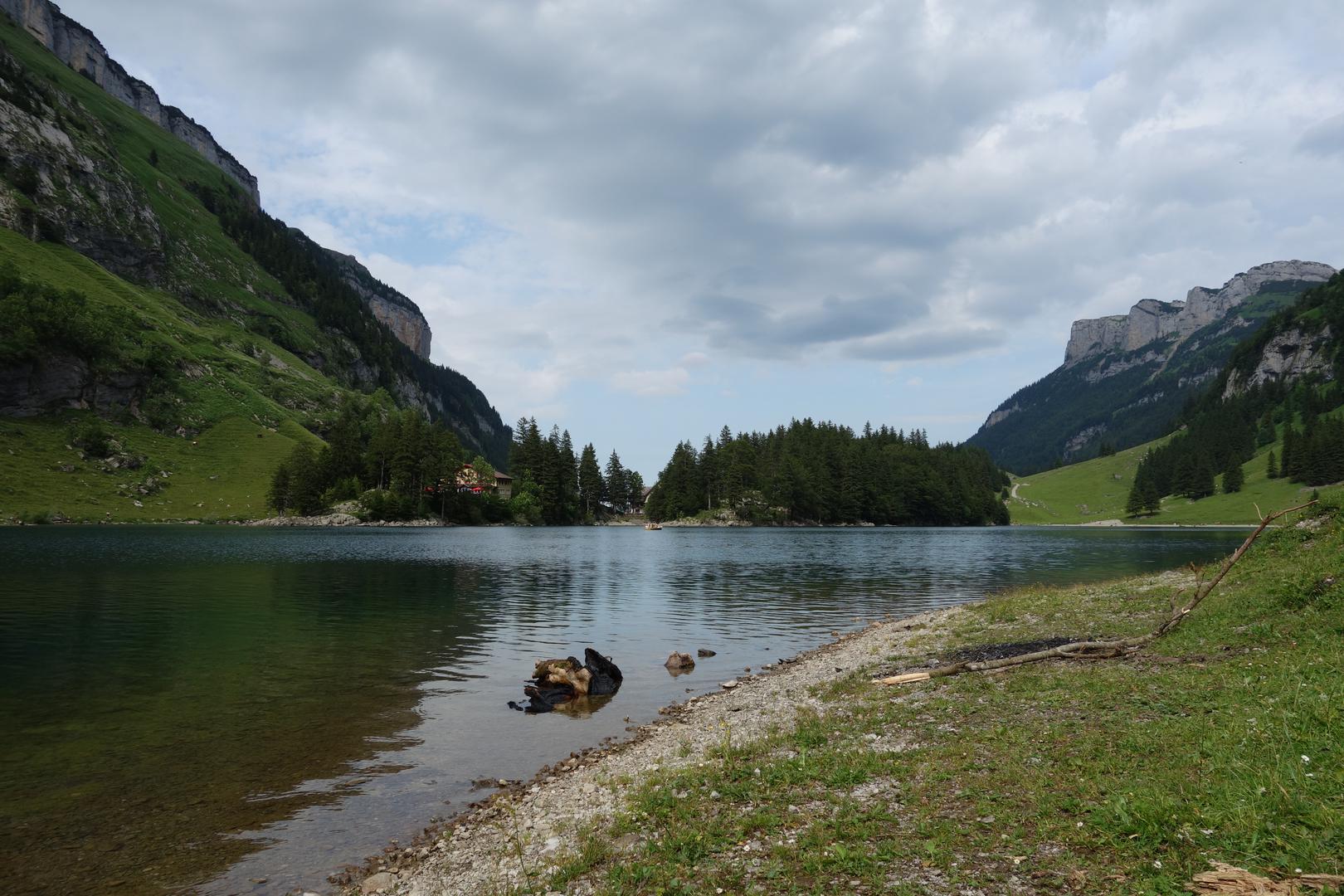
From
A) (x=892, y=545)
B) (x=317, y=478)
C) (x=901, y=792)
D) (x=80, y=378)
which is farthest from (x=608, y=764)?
(x=80, y=378)

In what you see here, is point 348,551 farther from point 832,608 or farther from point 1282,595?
point 1282,595

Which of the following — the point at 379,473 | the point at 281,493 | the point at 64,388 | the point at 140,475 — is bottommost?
the point at 281,493

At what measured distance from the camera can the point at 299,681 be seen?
28.2 metres

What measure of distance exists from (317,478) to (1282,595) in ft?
601

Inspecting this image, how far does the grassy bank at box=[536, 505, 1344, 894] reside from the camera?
908 centimetres

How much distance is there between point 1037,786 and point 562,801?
33.4 ft

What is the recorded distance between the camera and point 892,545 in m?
129

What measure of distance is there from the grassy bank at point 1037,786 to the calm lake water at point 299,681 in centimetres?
748

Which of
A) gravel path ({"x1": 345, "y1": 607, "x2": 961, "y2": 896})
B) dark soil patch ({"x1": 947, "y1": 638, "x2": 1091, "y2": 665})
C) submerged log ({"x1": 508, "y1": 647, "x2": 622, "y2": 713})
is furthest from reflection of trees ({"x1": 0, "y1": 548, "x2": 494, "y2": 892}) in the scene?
dark soil patch ({"x1": 947, "y1": 638, "x2": 1091, "y2": 665})

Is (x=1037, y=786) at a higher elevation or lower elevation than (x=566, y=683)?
higher

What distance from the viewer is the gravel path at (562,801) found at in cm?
1241

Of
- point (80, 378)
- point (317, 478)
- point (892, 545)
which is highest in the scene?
point (80, 378)

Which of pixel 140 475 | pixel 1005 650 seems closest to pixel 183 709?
pixel 1005 650

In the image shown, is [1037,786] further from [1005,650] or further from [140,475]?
[140,475]
